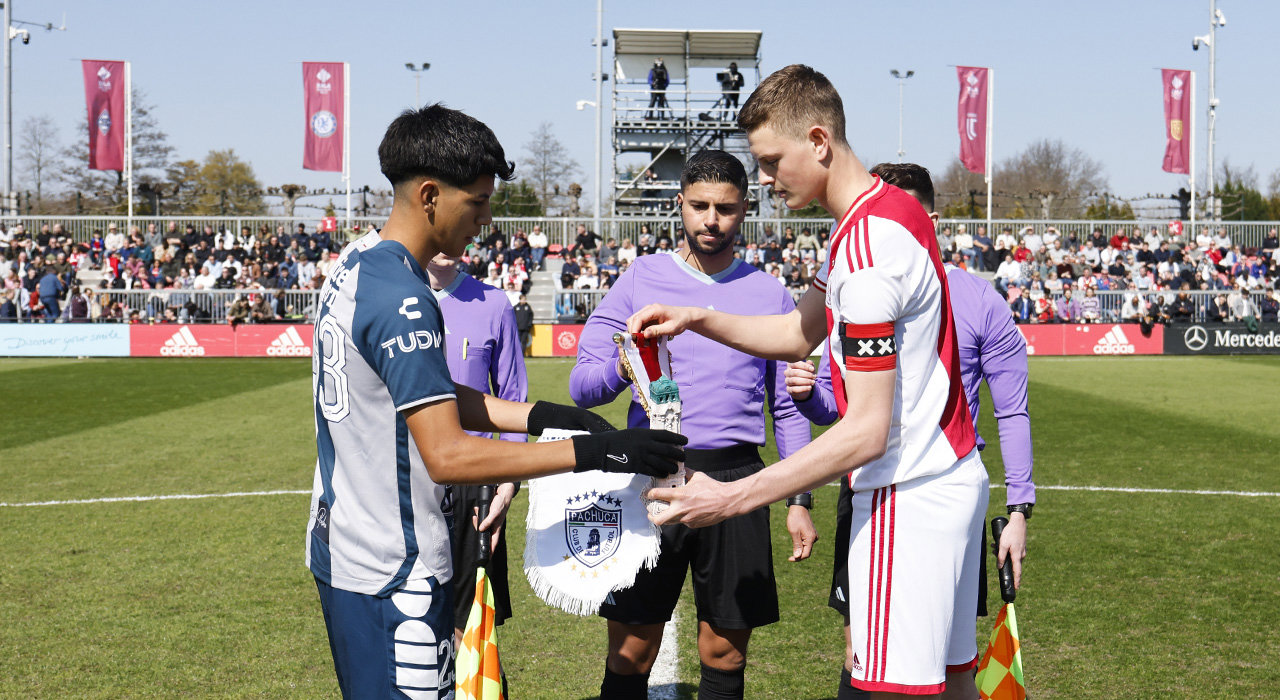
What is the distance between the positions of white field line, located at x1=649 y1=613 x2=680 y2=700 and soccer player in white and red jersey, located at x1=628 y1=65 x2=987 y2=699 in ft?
7.16

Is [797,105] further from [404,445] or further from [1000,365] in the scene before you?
[1000,365]

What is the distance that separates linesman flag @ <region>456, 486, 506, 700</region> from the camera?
3.71 metres

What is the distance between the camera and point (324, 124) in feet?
118

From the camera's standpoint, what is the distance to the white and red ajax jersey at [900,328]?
262 cm

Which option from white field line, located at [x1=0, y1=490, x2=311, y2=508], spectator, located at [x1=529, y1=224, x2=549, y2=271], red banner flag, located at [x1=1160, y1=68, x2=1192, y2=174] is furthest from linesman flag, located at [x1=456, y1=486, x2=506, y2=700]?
red banner flag, located at [x1=1160, y1=68, x2=1192, y2=174]

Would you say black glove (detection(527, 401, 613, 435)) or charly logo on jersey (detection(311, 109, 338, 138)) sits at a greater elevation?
charly logo on jersey (detection(311, 109, 338, 138))

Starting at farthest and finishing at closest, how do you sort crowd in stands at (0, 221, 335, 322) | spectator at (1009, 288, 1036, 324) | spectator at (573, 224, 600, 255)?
spectator at (573, 224, 600, 255)
spectator at (1009, 288, 1036, 324)
crowd in stands at (0, 221, 335, 322)

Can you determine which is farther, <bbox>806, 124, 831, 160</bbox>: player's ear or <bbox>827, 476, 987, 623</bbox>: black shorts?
<bbox>827, 476, 987, 623</bbox>: black shorts

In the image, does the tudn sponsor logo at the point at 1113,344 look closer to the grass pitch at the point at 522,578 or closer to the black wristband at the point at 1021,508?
the grass pitch at the point at 522,578

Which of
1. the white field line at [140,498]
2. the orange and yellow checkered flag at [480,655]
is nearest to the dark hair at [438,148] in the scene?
the orange and yellow checkered flag at [480,655]

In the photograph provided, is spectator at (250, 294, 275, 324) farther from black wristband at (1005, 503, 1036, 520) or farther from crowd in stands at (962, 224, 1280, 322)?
black wristband at (1005, 503, 1036, 520)

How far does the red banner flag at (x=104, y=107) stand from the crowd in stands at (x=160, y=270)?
3.28 m

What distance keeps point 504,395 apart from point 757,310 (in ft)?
4.35

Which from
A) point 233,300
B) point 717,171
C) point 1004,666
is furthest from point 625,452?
point 233,300
